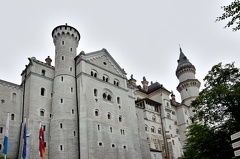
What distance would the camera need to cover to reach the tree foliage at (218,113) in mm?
27359

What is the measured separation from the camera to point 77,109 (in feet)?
130

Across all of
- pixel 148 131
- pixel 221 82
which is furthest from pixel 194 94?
pixel 221 82

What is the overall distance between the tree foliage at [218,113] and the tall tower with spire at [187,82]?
40255 millimetres

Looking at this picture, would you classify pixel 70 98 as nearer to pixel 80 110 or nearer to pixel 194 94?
pixel 80 110

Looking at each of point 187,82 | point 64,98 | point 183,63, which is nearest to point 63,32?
point 64,98

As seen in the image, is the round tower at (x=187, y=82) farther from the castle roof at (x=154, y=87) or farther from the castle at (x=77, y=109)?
the castle at (x=77, y=109)

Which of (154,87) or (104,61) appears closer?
(104,61)

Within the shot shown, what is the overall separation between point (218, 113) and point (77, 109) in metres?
21.5

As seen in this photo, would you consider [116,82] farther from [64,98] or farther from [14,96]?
[14,96]

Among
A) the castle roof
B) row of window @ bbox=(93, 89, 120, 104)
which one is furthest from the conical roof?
row of window @ bbox=(93, 89, 120, 104)

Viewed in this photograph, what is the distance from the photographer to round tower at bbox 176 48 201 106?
70.1 m

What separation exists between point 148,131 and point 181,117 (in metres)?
16.1

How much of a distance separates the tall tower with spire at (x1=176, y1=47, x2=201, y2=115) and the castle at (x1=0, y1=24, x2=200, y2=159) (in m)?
20.3

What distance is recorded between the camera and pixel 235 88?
1062 inches
